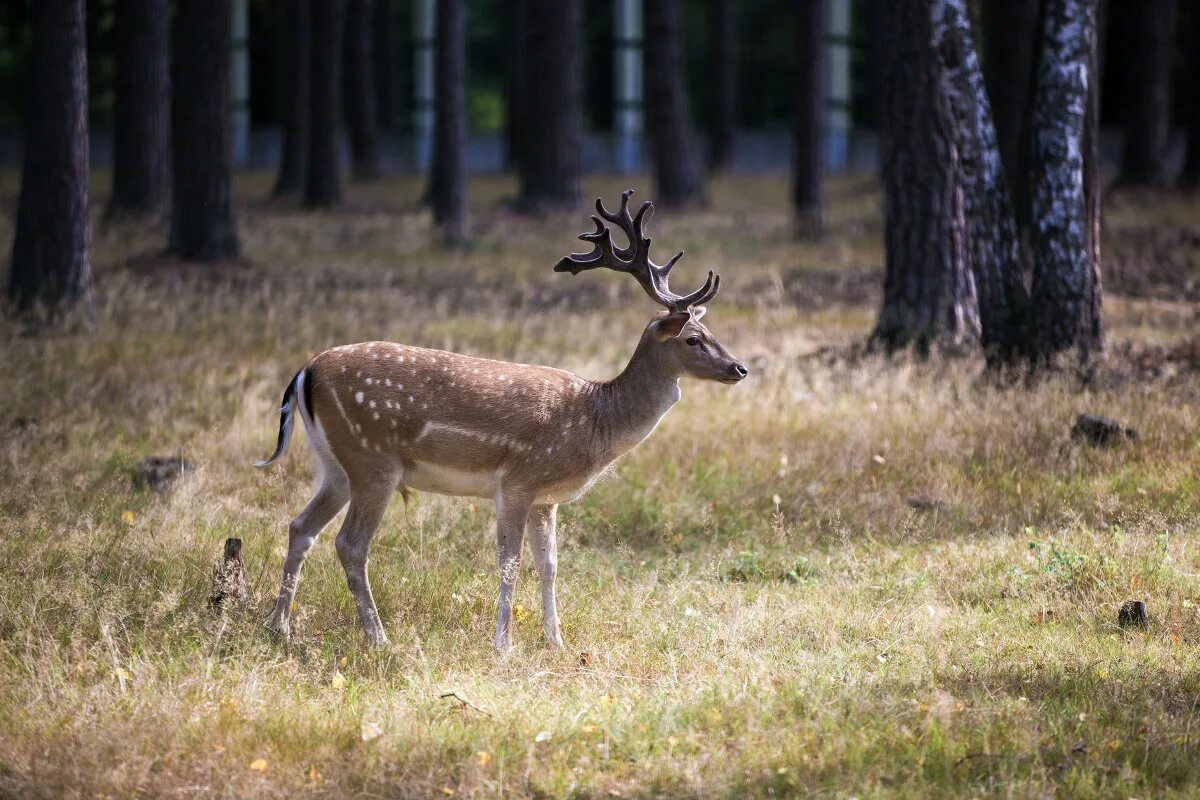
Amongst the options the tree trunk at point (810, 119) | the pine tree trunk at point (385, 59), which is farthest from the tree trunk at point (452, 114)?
the pine tree trunk at point (385, 59)

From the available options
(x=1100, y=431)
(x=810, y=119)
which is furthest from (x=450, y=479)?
(x=810, y=119)

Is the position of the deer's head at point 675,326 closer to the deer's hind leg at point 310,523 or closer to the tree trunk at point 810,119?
the deer's hind leg at point 310,523

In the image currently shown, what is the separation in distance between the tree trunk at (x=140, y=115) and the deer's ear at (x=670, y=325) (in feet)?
49.5

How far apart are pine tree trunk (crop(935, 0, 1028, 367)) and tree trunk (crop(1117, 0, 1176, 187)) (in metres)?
15.4

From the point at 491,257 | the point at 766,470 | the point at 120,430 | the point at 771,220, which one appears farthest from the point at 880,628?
the point at 771,220

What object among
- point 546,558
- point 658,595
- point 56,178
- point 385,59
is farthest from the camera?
point 385,59

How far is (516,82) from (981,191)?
2529 centimetres

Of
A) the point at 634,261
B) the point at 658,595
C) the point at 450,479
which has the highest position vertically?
the point at 634,261

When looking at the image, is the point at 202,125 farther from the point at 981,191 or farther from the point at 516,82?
the point at 516,82

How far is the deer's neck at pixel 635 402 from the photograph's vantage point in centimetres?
689

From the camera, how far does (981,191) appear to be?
472 inches

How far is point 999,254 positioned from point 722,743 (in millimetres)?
7453

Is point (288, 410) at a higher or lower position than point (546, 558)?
A: higher

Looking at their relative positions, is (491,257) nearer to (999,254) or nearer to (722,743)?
(999,254)
